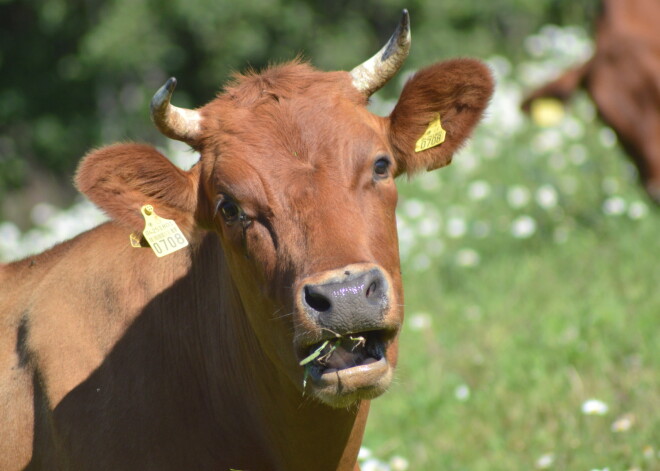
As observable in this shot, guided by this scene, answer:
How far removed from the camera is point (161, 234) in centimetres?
413

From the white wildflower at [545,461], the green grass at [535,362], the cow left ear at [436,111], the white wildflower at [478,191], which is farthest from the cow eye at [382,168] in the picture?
the white wildflower at [478,191]

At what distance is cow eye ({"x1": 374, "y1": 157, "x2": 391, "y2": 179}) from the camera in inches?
157

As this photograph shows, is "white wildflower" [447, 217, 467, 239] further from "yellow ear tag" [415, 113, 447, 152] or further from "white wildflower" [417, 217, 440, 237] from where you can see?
"yellow ear tag" [415, 113, 447, 152]

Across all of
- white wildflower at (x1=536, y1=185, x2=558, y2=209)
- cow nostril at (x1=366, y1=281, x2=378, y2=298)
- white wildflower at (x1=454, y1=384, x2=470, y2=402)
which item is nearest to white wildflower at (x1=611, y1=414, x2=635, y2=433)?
white wildflower at (x1=454, y1=384, x2=470, y2=402)

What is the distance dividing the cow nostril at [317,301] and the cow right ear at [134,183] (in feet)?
3.31

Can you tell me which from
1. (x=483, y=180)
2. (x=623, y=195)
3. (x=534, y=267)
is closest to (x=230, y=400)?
(x=534, y=267)

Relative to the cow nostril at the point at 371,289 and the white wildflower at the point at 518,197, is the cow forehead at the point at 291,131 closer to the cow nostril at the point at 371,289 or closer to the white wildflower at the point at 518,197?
the cow nostril at the point at 371,289

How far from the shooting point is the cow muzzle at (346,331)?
338 centimetres

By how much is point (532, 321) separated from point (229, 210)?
389 centimetres

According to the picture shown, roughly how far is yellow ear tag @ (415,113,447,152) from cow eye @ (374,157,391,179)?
1.43 ft

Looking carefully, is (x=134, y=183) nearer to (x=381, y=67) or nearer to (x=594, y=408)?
(x=381, y=67)

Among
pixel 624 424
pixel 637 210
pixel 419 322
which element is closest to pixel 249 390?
pixel 624 424

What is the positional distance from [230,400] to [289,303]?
30.3 inches

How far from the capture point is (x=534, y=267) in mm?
8352
